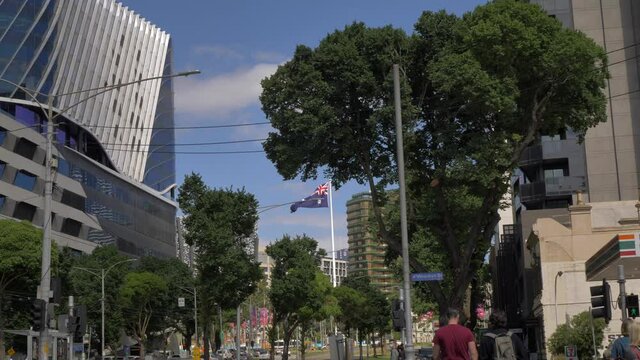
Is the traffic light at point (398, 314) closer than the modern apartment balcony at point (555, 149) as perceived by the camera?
Yes

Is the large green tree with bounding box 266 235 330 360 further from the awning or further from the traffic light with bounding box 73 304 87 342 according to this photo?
the traffic light with bounding box 73 304 87 342

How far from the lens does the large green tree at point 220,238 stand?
47.8m

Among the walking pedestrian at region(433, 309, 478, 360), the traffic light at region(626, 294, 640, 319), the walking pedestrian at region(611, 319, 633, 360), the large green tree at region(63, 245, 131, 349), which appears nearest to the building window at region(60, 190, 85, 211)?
the large green tree at region(63, 245, 131, 349)

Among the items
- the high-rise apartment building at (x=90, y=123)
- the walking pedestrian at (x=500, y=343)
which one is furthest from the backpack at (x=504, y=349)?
the high-rise apartment building at (x=90, y=123)

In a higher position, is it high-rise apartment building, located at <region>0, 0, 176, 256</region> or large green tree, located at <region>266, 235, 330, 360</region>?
high-rise apartment building, located at <region>0, 0, 176, 256</region>

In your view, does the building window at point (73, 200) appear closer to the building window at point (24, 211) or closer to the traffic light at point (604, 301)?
the building window at point (24, 211)

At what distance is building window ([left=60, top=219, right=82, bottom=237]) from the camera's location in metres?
86.9

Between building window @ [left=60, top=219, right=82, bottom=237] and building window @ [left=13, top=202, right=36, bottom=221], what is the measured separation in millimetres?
9118

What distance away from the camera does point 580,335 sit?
37.2 meters

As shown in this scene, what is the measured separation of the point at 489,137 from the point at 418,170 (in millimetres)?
3263

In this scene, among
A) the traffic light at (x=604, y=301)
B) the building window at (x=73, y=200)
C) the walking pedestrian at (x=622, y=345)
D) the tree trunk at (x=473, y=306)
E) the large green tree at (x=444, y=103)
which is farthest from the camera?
the building window at (x=73, y=200)

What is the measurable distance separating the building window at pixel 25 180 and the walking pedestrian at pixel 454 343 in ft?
233

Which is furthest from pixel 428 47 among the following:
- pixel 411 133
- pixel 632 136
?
pixel 632 136

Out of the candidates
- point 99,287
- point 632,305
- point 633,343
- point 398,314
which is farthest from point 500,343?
point 99,287
